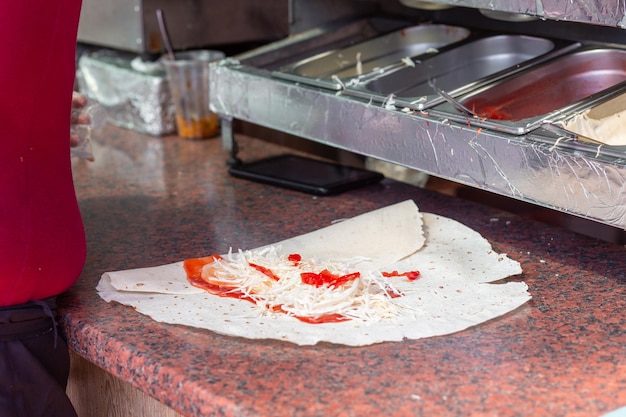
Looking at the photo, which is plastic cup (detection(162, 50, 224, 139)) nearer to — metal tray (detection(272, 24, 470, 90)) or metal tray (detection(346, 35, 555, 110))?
metal tray (detection(272, 24, 470, 90))

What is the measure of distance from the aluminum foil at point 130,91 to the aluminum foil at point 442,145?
35 centimetres

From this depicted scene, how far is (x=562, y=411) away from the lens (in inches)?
43.7

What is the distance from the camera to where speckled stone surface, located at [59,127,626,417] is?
1.14m

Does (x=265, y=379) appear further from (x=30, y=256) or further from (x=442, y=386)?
(x=30, y=256)

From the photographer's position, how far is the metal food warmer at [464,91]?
1.47 meters

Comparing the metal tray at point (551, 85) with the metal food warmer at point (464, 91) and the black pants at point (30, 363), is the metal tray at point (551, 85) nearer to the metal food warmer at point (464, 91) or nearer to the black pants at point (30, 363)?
the metal food warmer at point (464, 91)

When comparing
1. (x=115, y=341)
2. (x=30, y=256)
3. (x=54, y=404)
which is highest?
(x=30, y=256)

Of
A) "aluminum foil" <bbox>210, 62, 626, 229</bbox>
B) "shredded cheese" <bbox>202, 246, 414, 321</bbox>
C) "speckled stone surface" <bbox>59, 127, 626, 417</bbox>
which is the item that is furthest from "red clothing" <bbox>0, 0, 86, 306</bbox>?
"aluminum foil" <bbox>210, 62, 626, 229</bbox>

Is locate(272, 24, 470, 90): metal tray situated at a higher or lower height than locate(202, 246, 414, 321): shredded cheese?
higher

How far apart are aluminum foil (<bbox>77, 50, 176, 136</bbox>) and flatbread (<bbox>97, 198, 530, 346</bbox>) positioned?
0.91 metres

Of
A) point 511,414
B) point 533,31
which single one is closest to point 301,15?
point 533,31

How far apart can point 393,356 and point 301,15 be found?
4.34 ft

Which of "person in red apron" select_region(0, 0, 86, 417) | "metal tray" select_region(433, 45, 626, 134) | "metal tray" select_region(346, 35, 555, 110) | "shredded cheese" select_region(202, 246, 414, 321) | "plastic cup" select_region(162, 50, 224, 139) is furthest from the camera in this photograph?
"plastic cup" select_region(162, 50, 224, 139)

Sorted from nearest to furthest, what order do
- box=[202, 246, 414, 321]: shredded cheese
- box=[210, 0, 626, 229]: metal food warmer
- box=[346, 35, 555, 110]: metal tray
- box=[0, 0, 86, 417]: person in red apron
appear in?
box=[0, 0, 86, 417]: person in red apron < box=[202, 246, 414, 321]: shredded cheese < box=[210, 0, 626, 229]: metal food warmer < box=[346, 35, 555, 110]: metal tray
